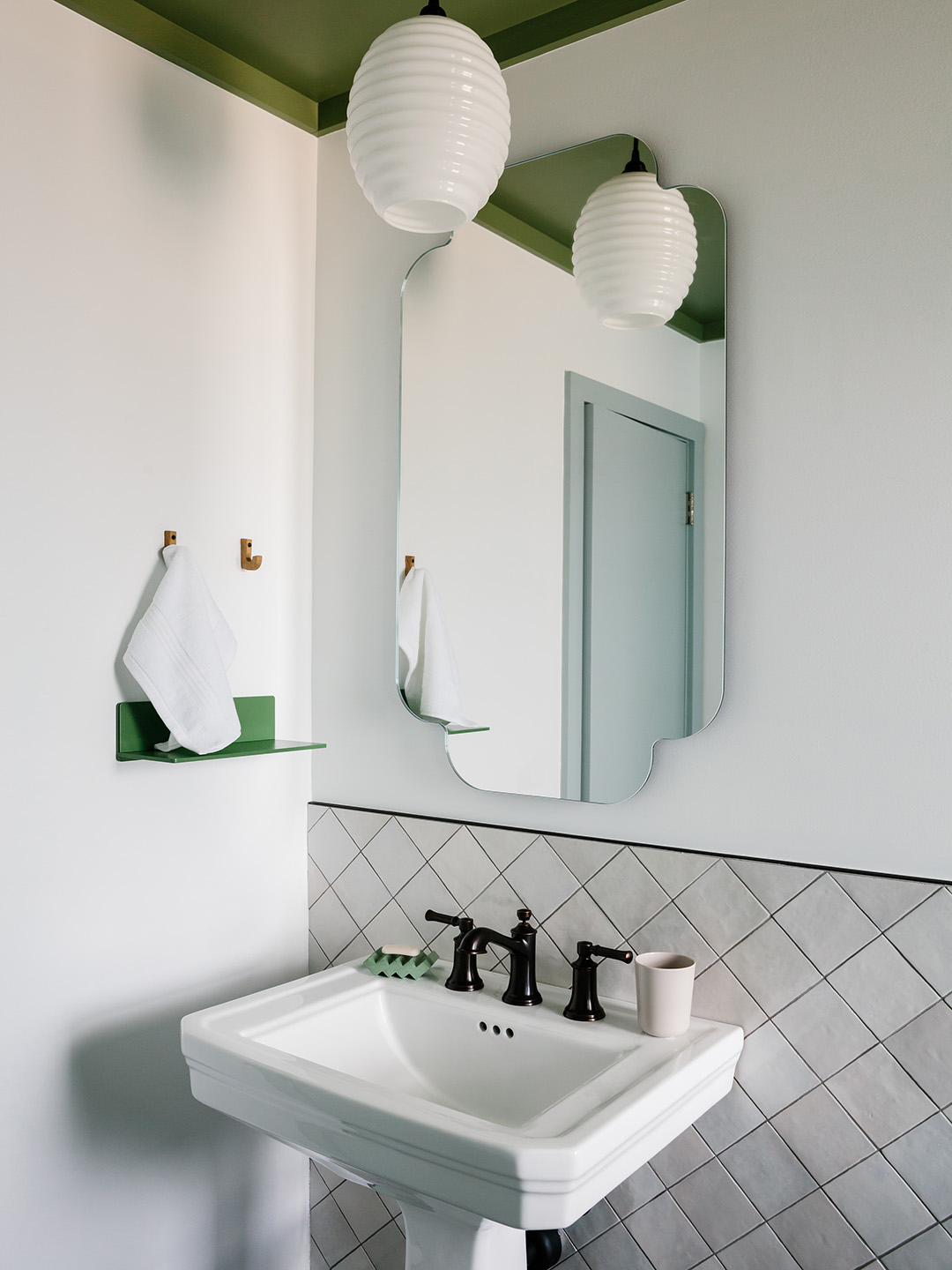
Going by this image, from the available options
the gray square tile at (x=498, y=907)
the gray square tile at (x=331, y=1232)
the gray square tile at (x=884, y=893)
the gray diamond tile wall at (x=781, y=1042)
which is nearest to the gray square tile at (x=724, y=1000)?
the gray diamond tile wall at (x=781, y=1042)

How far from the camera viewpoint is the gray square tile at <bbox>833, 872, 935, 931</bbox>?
1.26 metres

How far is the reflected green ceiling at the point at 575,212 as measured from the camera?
145 cm

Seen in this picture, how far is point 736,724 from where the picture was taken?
1.42 meters

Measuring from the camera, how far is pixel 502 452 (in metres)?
1.68

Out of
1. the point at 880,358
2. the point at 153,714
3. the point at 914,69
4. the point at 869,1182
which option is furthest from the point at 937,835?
the point at 153,714

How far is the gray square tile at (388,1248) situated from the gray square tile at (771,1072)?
30.6 inches

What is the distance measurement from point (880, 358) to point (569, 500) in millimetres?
498

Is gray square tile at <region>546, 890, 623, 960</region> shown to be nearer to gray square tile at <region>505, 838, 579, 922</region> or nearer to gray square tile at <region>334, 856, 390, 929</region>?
gray square tile at <region>505, 838, 579, 922</region>

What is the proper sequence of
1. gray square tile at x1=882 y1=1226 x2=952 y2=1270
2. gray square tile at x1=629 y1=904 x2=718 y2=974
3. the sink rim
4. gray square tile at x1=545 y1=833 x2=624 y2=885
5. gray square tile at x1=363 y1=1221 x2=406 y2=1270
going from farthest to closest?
gray square tile at x1=363 y1=1221 x2=406 y2=1270
gray square tile at x1=545 y1=833 x2=624 y2=885
gray square tile at x1=629 y1=904 x2=718 y2=974
gray square tile at x1=882 y1=1226 x2=952 y2=1270
the sink rim

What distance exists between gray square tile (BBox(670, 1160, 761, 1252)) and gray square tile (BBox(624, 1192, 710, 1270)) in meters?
0.01

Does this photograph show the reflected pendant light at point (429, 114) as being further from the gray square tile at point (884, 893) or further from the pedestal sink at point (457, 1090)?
the pedestal sink at point (457, 1090)

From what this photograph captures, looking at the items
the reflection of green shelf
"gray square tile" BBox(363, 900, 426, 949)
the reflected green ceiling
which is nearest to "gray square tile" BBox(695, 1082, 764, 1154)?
"gray square tile" BBox(363, 900, 426, 949)

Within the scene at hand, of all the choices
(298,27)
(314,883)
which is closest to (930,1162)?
(314,883)

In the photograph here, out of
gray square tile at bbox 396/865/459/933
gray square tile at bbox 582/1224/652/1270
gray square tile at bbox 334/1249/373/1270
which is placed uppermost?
gray square tile at bbox 396/865/459/933
